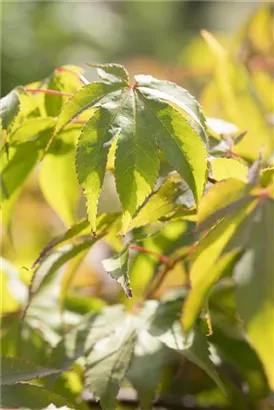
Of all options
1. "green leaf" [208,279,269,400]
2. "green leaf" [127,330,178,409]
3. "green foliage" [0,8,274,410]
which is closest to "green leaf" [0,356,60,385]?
"green foliage" [0,8,274,410]

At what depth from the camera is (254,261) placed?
1.84 feet

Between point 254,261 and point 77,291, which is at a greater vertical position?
point 254,261

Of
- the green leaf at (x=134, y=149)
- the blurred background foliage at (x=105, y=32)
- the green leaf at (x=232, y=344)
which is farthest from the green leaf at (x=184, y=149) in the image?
the blurred background foliage at (x=105, y=32)

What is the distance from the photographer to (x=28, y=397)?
1.86 feet

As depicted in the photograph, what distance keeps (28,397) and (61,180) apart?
0.25 meters

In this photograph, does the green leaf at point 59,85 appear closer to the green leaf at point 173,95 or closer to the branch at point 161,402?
the green leaf at point 173,95

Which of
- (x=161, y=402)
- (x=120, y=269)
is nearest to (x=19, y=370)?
(x=120, y=269)

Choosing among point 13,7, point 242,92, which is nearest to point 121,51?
point 13,7

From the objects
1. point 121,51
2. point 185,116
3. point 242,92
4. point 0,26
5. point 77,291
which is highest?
point 185,116

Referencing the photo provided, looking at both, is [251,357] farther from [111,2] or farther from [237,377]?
[111,2]

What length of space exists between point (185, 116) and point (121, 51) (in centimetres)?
340

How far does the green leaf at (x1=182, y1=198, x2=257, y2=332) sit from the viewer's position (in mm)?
556

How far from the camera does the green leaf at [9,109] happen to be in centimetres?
59

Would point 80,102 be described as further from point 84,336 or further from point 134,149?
point 84,336
